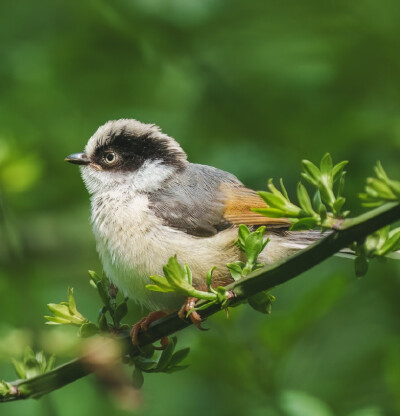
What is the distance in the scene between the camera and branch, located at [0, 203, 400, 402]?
1599 millimetres

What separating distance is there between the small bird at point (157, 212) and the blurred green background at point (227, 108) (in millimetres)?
667

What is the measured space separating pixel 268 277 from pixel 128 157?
2.24 m

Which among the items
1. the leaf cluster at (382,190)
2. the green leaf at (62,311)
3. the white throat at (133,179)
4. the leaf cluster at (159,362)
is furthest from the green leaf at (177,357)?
the white throat at (133,179)

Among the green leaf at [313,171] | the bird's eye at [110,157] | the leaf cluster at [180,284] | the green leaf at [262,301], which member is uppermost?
the green leaf at [313,171]

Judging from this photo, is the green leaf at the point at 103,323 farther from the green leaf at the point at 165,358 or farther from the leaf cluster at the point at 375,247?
the leaf cluster at the point at 375,247

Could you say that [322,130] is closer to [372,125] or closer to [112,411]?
[372,125]

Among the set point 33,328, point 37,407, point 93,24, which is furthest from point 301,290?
point 33,328

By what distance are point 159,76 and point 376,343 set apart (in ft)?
7.63

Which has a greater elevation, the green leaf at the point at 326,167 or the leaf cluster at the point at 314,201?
the green leaf at the point at 326,167

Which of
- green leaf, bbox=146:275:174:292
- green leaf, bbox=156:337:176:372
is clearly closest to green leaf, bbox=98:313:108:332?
green leaf, bbox=156:337:176:372

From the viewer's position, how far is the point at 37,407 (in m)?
4.52

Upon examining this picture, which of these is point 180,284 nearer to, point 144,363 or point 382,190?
point 144,363

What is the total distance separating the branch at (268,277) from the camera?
5.24ft

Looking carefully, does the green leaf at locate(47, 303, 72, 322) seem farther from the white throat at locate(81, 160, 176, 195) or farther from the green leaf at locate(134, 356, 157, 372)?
the white throat at locate(81, 160, 176, 195)
